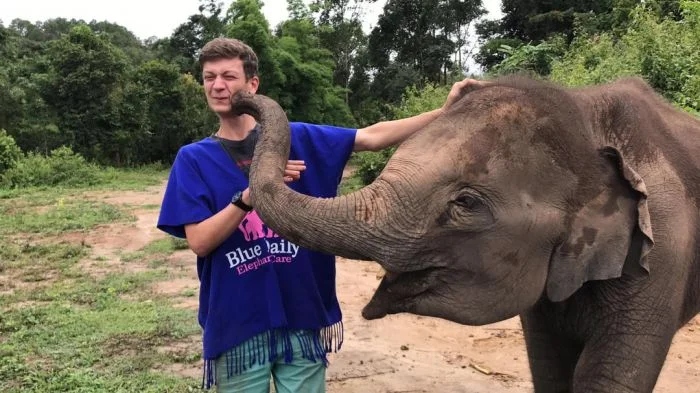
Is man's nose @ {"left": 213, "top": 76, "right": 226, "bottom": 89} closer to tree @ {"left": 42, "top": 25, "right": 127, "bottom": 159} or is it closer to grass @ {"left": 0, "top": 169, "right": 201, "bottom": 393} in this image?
grass @ {"left": 0, "top": 169, "right": 201, "bottom": 393}

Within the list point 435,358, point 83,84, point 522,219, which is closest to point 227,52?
point 522,219

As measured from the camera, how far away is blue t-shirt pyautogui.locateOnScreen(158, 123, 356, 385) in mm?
2301

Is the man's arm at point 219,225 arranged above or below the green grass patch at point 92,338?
above

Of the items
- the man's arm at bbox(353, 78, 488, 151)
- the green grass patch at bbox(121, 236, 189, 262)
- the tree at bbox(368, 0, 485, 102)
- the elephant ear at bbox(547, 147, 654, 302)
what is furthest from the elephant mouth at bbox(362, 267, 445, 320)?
the tree at bbox(368, 0, 485, 102)

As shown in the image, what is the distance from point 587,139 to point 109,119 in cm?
2753

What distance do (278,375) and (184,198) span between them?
796mm

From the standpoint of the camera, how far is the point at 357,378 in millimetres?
4555

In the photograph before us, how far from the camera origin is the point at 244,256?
236 centimetres

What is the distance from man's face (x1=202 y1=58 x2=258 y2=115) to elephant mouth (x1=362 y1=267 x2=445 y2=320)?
0.88 meters

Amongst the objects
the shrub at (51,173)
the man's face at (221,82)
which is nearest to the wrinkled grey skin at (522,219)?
the man's face at (221,82)

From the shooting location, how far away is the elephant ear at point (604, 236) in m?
1.99

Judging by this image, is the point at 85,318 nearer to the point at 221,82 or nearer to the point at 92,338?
the point at 92,338

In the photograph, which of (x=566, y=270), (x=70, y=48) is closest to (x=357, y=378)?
(x=566, y=270)

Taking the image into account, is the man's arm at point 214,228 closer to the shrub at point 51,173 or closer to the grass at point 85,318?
the grass at point 85,318
